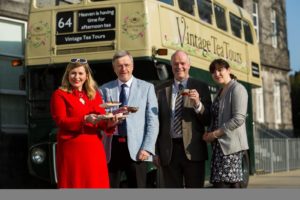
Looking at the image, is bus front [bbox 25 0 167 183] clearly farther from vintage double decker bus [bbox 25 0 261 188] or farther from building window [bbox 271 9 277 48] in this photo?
building window [bbox 271 9 277 48]

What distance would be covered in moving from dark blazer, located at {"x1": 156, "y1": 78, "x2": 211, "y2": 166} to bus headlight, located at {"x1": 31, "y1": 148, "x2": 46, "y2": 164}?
5.17 metres

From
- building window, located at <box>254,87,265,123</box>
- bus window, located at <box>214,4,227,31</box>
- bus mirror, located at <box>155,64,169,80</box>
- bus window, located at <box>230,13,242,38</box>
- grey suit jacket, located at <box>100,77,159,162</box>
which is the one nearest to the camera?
grey suit jacket, located at <box>100,77,159,162</box>

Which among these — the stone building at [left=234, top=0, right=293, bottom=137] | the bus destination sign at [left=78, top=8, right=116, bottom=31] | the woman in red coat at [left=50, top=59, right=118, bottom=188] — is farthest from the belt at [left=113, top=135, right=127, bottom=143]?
the stone building at [left=234, top=0, right=293, bottom=137]

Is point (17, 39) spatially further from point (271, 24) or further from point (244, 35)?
point (271, 24)

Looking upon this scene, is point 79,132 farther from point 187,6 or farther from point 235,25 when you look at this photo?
point 235,25

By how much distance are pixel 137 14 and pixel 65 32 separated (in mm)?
1490

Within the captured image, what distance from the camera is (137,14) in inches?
432

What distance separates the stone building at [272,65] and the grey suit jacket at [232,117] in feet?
81.7

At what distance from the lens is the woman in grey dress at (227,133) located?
6.08 metres

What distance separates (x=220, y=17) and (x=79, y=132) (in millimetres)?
10281

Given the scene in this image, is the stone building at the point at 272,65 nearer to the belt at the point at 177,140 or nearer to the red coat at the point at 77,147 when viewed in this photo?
the belt at the point at 177,140

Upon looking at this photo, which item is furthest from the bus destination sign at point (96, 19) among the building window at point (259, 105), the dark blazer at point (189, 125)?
the building window at point (259, 105)

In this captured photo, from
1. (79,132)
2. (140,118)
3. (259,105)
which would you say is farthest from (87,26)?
(259,105)

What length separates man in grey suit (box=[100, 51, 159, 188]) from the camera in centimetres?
596
